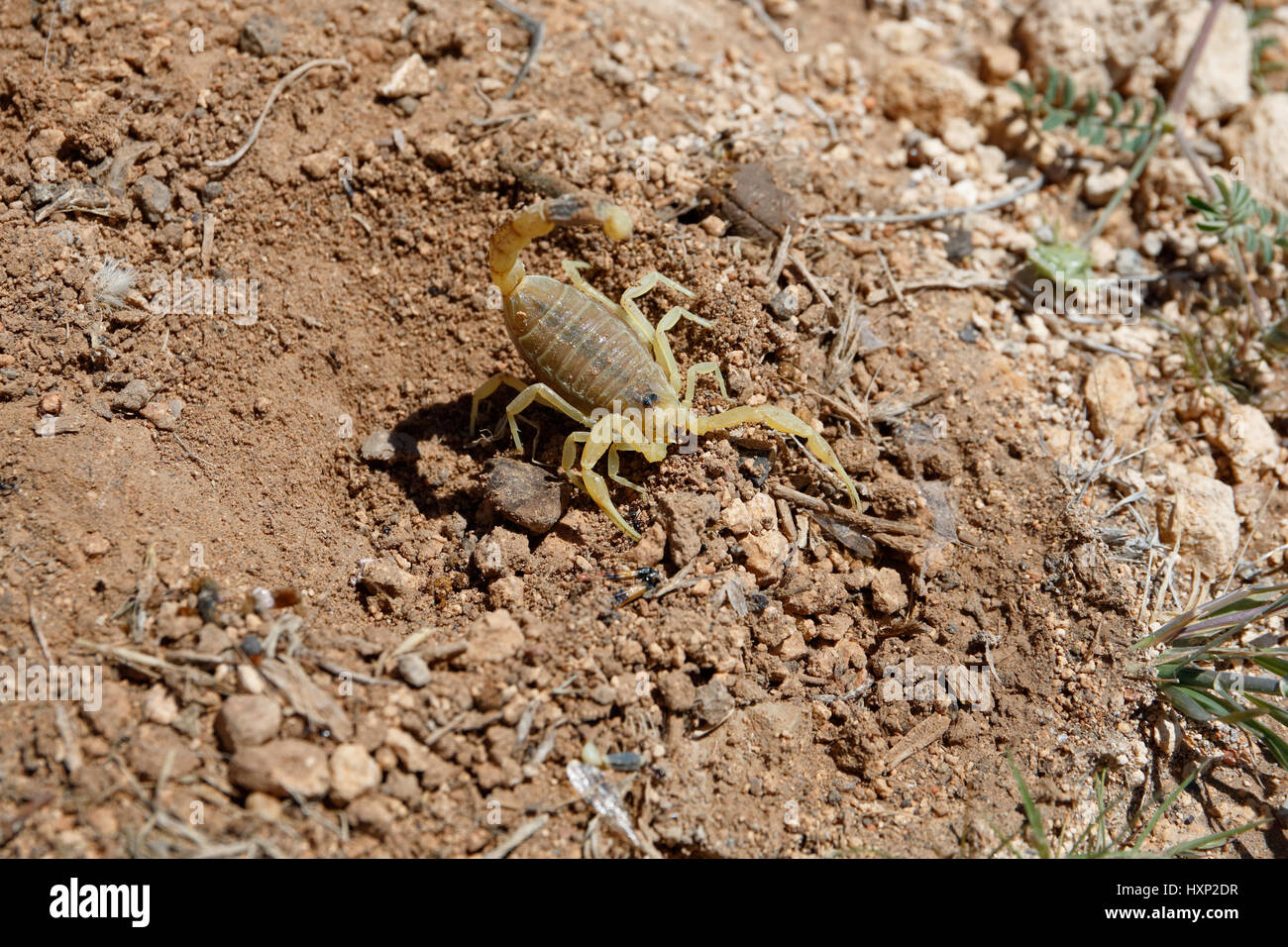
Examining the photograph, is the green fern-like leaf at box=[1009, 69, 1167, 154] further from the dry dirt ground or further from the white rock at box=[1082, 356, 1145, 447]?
the white rock at box=[1082, 356, 1145, 447]

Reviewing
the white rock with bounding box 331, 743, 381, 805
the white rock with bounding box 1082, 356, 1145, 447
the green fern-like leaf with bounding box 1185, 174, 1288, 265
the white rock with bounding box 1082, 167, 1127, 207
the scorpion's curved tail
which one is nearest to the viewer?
the white rock with bounding box 331, 743, 381, 805

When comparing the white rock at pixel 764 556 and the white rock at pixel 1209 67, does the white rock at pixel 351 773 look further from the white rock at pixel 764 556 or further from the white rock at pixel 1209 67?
the white rock at pixel 1209 67

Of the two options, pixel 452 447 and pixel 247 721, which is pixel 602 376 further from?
pixel 247 721

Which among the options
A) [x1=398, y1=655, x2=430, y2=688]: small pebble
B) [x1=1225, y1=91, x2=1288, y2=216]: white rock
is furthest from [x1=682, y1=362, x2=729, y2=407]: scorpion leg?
[x1=1225, y1=91, x2=1288, y2=216]: white rock

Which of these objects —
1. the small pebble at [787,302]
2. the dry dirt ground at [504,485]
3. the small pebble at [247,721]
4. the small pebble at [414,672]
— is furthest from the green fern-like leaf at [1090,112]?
the small pebble at [247,721]

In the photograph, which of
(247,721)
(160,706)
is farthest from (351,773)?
(160,706)
